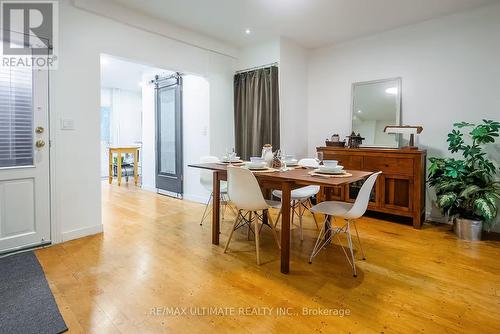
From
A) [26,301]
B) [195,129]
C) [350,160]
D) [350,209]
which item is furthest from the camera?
[195,129]

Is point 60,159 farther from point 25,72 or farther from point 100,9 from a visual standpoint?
point 100,9

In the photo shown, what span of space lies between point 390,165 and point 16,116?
12.9 ft

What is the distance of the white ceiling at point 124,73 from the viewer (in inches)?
207

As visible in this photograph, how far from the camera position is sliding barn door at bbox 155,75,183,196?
16.1 ft

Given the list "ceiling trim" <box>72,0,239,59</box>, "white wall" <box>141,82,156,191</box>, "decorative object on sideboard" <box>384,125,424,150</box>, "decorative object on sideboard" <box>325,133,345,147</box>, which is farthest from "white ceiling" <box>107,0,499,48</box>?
"white wall" <box>141,82,156,191</box>

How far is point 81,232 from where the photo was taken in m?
2.95

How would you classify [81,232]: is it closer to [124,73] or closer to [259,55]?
[259,55]

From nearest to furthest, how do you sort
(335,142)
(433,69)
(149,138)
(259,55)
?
(433,69) → (335,142) → (259,55) → (149,138)

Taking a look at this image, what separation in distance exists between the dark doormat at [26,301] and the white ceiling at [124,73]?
10.8ft

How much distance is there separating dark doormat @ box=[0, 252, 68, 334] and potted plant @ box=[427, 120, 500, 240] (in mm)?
3476

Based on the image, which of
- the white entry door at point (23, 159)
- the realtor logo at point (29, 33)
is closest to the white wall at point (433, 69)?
the realtor logo at point (29, 33)

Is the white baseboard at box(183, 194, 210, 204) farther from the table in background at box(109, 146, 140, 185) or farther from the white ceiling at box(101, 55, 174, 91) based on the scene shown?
the table in background at box(109, 146, 140, 185)

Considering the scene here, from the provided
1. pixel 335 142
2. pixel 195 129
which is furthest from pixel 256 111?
pixel 335 142

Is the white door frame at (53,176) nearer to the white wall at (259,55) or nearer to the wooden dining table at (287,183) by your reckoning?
the wooden dining table at (287,183)
